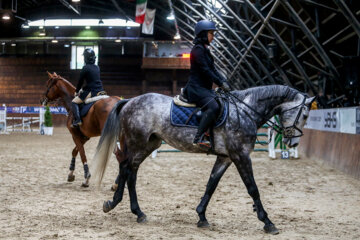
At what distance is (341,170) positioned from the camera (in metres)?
9.05

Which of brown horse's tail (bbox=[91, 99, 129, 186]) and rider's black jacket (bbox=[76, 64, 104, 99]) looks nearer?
brown horse's tail (bbox=[91, 99, 129, 186])

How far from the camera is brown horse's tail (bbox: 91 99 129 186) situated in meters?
5.23

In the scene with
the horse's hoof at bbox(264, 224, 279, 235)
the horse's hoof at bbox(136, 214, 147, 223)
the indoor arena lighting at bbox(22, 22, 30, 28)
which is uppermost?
the indoor arena lighting at bbox(22, 22, 30, 28)

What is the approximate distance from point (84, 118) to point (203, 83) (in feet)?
10.2

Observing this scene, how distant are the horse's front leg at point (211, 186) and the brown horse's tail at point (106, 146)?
121 cm

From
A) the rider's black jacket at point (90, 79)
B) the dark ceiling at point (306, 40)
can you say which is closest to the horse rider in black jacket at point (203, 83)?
the rider's black jacket at point (90, 79)

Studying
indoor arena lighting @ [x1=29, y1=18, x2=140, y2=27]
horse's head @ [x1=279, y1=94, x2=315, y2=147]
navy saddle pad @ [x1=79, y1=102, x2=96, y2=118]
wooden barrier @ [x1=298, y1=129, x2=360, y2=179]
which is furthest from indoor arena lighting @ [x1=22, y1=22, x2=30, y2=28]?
horse's head @ [x1=279, y1=94, x2=315, y2=147]

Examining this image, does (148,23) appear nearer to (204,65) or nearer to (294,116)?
(204,65)

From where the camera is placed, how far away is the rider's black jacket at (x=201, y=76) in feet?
15.4

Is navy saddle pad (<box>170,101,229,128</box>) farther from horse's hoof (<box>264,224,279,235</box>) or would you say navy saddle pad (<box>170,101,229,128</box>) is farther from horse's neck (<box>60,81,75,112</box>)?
horse's neck (<box>60,81,75,112</box>)

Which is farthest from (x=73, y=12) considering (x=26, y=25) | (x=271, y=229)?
(x=271, y=229)

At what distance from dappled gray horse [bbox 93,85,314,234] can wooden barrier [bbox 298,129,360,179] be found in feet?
12.5

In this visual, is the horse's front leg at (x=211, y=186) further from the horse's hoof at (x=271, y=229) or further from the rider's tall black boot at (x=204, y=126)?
the horse's hoof at (x=271, y=229)

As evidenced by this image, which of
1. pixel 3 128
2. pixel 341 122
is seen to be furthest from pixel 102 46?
pixel 341 122
